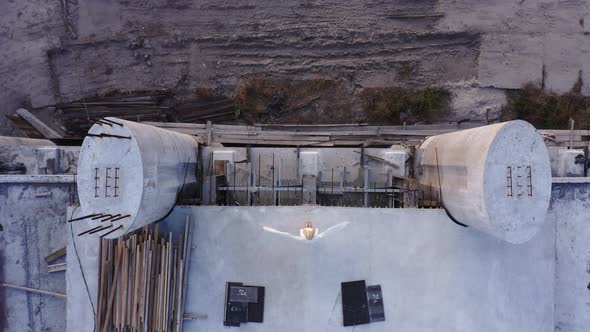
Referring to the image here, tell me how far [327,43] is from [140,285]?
9.30 metres

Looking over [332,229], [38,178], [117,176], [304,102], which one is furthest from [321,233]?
[38,178]

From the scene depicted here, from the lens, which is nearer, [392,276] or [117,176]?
[117,176]

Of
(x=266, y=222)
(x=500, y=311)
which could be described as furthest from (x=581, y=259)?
(x=266, y=222)

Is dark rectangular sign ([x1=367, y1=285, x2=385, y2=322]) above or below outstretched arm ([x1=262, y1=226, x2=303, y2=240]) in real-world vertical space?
below

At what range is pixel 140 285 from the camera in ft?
24.1

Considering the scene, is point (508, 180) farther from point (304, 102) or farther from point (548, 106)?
point (548, 106)

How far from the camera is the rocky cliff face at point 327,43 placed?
1243 centimetres

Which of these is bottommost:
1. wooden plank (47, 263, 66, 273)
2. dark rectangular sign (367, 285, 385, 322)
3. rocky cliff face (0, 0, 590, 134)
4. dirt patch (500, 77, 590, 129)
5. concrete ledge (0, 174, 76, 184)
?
dark rectangular sign (367, 285, 385, 322)

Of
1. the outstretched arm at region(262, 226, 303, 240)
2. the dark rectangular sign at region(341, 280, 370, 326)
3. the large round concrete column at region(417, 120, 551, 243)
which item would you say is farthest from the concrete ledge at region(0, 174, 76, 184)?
the large round concrete column at region(417, 120, 551, 243)

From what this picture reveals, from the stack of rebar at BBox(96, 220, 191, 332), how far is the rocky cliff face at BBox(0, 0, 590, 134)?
6.57 meters

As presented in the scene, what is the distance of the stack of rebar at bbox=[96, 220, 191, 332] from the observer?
734cm

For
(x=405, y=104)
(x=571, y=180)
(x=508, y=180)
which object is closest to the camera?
(x=508, y=180)

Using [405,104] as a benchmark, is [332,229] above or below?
below

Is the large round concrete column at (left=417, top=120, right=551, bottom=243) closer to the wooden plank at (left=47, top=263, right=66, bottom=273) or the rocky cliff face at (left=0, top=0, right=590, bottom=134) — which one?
the rocky cliff face at (left=0, top=0, right=590, bottom=134)
